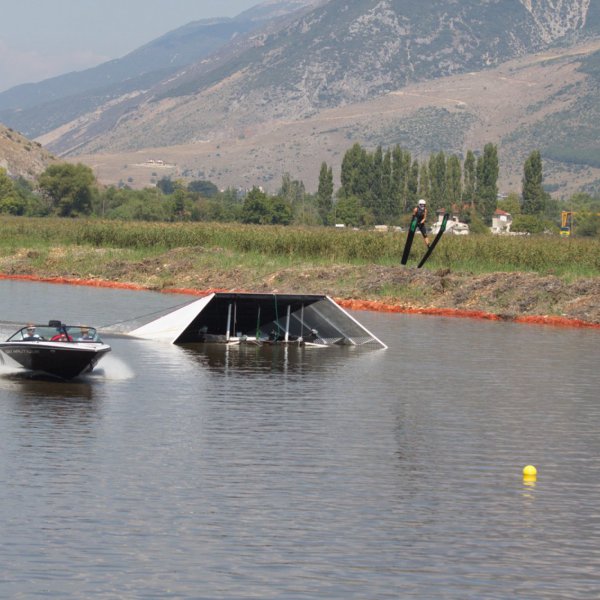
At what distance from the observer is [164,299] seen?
69.5 m

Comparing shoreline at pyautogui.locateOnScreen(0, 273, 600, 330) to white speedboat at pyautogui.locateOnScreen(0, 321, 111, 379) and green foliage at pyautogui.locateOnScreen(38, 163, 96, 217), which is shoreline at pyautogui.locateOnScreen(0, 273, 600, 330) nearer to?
white speedboat at pyautogui.locateOnScreen(0, 321, 111, 379)

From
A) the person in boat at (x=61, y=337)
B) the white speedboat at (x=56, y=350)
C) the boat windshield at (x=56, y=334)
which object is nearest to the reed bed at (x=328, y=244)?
the boat windshield at (x=56, y=334)

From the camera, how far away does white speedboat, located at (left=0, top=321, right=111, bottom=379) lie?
107ft

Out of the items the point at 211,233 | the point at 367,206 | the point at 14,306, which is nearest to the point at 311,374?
the point at 14,306

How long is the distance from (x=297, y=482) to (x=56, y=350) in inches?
457

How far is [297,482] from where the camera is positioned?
2289 cm

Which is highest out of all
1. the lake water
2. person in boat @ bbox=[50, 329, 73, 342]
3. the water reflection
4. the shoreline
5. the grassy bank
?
the grassy bank

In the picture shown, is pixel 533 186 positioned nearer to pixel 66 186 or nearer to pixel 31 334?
pixel 66 186

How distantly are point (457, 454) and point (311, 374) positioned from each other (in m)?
12.8

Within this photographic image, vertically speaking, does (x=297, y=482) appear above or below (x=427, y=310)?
below

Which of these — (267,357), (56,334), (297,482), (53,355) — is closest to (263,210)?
(267,357)

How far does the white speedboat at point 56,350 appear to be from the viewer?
107 ft

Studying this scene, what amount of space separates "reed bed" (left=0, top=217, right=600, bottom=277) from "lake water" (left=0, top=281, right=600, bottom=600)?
1363 inches

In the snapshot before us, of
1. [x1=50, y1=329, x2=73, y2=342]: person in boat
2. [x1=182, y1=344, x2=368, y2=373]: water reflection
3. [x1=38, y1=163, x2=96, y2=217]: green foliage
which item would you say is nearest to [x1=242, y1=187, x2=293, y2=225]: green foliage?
[x1=38, y1=163, x2=96, y2=217]: green foliage
